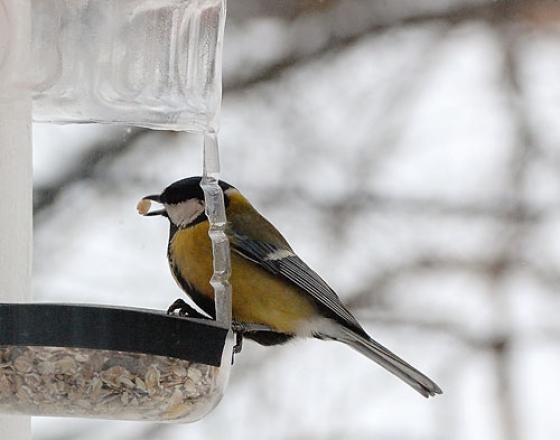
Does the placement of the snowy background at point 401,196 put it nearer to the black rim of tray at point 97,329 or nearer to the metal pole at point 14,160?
the metal pole at point 14,160

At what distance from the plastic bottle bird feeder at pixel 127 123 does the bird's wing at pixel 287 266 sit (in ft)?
0.83

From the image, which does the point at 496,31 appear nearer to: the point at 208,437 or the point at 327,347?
the point at 327,347

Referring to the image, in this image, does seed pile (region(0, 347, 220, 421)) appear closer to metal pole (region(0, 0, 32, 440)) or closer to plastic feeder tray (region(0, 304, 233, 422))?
plastic feeder tray (region(0, 304, 233, 422))

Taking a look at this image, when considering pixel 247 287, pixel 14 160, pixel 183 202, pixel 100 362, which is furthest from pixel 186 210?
pixel 100 362

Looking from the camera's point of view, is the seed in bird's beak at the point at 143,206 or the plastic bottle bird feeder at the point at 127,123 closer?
the plastic bottle bird feeder at the point at 127,123

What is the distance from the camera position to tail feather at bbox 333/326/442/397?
8.65ft

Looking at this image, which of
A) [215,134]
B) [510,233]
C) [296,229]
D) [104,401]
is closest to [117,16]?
[215,134]

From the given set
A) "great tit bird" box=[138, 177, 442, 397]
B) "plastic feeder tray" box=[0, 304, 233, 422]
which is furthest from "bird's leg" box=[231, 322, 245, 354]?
Result: "plastic feeder tray" box=[0, 304, 233, 422]

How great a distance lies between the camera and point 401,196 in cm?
445

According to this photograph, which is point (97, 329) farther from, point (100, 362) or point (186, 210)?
point (186, 210)

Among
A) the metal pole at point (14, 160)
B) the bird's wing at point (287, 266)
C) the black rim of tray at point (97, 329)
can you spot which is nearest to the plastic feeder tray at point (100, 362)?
the black rim of tray at point (97, 329)

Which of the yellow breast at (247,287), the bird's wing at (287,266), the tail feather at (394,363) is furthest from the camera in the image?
the tail feather at (394,363)

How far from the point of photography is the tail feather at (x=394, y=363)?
2637mm

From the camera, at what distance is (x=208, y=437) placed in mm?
4133
